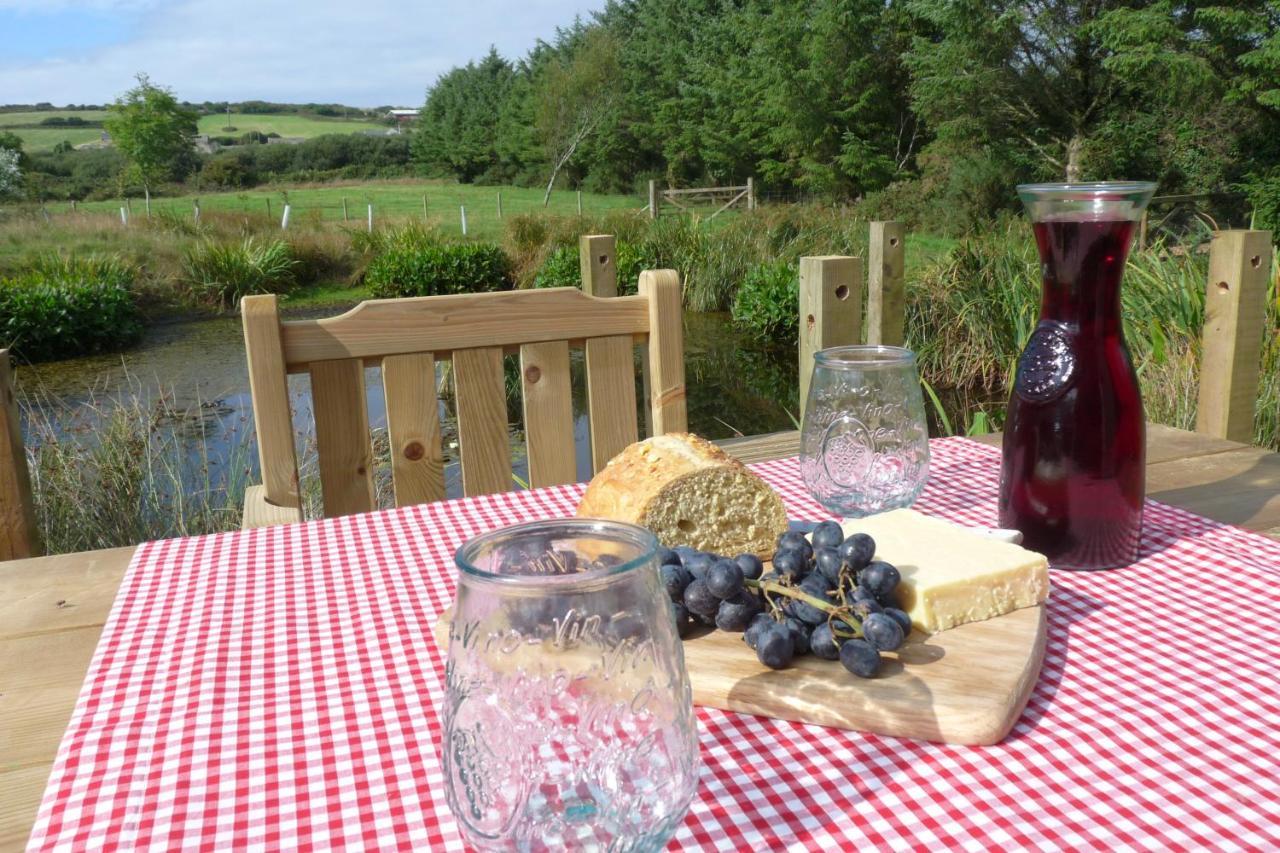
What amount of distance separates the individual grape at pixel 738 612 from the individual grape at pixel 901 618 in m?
0.09

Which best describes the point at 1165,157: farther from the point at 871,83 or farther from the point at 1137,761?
the point at 1137,761

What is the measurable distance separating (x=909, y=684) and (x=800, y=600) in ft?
0.30

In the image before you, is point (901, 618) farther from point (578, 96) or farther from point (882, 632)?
point (578, 96)

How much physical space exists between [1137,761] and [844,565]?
0.71 feet

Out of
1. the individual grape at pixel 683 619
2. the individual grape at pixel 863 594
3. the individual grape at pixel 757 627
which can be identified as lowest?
the individual grape at pixel 683 619

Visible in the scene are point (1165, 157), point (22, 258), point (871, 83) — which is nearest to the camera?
point (22, 258)

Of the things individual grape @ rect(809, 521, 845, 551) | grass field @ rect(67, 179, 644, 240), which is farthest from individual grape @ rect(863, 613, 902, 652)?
grass field @ rect(67, 179, 644, 240)

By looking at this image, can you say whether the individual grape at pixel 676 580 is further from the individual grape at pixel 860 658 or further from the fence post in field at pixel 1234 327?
the fence post in field at pixel 1234 327

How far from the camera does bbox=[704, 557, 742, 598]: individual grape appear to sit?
67 cm

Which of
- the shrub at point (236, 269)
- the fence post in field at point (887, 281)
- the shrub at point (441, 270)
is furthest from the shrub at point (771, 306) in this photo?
the shrub at point (236, 269)

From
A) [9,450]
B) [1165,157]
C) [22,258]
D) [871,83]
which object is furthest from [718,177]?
[9,450]

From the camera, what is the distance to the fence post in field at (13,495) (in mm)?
1450

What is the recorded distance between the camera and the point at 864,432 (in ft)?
3.22

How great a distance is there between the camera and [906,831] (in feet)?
1.70
